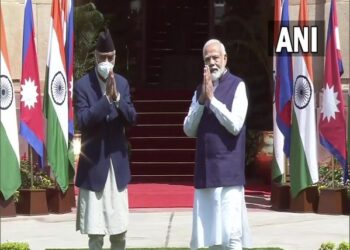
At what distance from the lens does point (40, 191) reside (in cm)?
1204

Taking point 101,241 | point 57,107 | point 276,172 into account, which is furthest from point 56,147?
point 101,241

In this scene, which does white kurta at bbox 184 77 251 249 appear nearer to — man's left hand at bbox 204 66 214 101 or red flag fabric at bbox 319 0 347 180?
man's left hand at bbox 204 66 214 101

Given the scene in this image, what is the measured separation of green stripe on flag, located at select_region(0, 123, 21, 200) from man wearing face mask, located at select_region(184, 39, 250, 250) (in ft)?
15.5

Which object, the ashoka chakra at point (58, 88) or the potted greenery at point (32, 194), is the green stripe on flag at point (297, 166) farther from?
the potted greenery at point (32, 194)

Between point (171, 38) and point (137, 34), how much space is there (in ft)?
2.90

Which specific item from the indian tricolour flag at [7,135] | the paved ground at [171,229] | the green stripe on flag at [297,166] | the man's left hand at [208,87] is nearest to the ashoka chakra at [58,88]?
the indian tricolour flag at [7,135]

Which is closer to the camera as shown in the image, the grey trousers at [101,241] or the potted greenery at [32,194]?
the grey trousers at [101,241]

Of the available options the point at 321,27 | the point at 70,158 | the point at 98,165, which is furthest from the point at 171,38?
the point at 98,165

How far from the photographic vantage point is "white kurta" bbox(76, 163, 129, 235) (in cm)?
743

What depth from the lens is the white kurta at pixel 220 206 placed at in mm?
7156

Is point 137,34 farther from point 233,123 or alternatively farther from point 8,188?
point 233,123

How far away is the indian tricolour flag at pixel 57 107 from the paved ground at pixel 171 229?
27.5 inches

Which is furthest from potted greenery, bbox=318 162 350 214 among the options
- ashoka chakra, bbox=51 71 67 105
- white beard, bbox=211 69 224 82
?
white beard, bbox=211 69 224 82

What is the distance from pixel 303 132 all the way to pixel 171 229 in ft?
8.00
